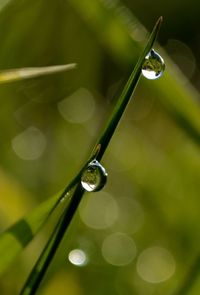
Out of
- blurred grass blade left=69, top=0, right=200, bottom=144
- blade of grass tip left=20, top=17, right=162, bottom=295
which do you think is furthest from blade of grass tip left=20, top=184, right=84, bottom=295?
blurred grass blade left=69, top=0, right=200, bottom=144

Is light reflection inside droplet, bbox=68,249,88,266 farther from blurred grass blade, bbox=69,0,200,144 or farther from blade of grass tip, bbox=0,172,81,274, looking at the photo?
blade of grass tip, bbox=0,172,81,274

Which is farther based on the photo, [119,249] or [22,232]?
[119,249]

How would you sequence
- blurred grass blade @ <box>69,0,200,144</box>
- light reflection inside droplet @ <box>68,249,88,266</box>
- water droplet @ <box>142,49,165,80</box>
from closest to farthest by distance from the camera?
water droplet @ <box>142,49,165,80</box>
blurred grass blade @ <box>69,0,200,144</box>
light reflection inside droplet @ <box>68,249,88,266</box>

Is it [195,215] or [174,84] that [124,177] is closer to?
[195,215]

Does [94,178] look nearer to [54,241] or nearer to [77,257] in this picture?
[54,241]

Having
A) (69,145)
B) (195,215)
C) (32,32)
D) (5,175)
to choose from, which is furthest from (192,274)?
(32,32)

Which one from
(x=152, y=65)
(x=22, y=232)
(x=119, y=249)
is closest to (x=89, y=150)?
(x=119, y=249)
